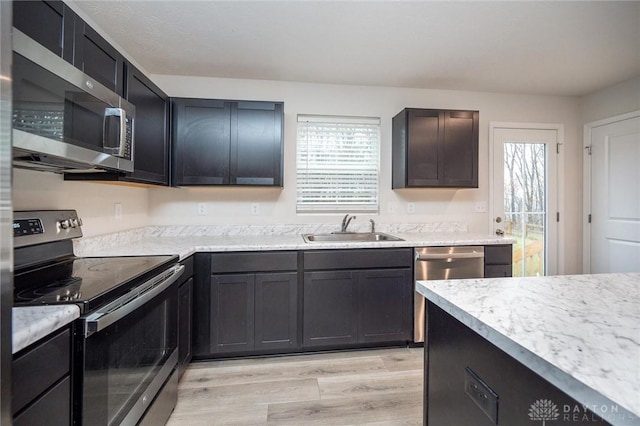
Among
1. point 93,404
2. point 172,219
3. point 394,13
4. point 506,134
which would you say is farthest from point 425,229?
point 93,404

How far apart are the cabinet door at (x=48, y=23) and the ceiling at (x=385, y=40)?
0.73m

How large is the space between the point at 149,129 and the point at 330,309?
1.86 metres

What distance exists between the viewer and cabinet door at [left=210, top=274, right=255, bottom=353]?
209cm

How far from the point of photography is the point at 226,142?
2.37 m

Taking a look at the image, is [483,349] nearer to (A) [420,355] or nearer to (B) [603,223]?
(A) [420,355]

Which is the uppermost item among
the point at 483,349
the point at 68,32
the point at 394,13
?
the point at 394,13

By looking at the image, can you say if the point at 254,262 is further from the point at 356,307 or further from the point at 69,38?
the point at 69,38

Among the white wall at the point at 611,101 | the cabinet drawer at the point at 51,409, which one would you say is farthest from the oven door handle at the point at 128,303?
the white wall at the point at 611,101

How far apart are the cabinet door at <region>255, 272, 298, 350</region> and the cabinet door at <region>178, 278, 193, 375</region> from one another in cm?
46

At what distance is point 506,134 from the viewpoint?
3098mm

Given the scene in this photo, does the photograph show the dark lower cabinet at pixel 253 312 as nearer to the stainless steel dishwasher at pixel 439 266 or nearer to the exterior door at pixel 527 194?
the stainless steel dishwasher at pixel 439 266

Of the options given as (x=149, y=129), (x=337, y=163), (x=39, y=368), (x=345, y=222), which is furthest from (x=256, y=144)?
(x=39, y=368)

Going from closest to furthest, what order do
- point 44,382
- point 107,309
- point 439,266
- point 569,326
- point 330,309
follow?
point 569,326 → point 44,382 → point 107,309 → point 330,309 → point 439,266

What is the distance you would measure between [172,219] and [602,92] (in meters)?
4.58
